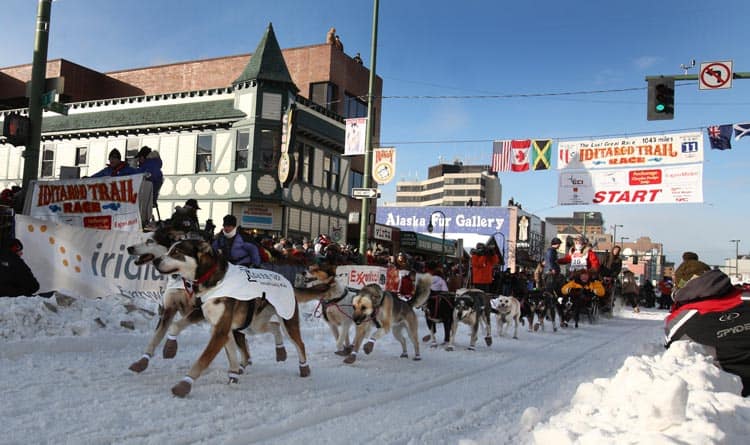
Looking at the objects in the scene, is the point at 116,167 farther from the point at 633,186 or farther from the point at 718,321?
the point at 633,186

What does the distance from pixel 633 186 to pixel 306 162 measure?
12989mm

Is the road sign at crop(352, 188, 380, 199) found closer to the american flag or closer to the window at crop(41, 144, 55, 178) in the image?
the american flag

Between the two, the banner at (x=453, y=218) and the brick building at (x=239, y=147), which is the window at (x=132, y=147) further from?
the banner at (x=453, y=218)

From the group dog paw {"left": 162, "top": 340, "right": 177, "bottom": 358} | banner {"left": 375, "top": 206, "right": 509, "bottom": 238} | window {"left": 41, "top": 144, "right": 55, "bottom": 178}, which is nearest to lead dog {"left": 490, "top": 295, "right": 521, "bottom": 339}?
dog paw {"left": 162, "top": 340, "right": 177, "bottom": 358}

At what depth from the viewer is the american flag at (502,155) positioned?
1959cm

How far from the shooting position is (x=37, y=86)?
9.52 m

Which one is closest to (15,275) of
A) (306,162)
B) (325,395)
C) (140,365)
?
(140,365)

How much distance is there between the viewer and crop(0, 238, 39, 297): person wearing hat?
744 centimetres

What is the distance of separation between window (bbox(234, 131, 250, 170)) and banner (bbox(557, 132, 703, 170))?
39.2 ft

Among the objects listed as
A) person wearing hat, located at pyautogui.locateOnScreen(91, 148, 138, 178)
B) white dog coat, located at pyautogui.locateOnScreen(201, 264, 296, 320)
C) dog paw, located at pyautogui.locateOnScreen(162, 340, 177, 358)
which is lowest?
dog paw, located at pyautogui.locateOnScreen(162, 340, 177, 358)

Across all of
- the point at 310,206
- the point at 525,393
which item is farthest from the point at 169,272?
the point at 310,206

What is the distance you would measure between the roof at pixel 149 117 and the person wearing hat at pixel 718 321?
66.3 ft

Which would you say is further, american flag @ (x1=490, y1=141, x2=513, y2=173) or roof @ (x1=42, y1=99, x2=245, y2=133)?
roof @ (x1=42, y1=99, x2=245, y2=133)

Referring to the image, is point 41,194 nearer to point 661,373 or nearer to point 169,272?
point 169,272
